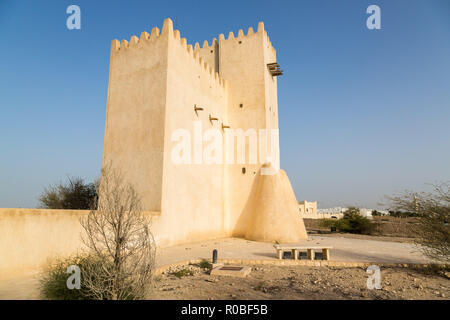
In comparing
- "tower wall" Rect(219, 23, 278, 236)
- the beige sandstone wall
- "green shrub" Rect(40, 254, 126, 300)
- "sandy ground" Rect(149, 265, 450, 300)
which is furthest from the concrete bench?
"tower wall" Rect(219, 23, 278, 236)

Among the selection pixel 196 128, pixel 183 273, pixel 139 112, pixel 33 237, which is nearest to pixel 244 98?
pixel 196 128

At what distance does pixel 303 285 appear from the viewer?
17.2 ft

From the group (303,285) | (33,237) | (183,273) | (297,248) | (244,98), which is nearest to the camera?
(303,285)

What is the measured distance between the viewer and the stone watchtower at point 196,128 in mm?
10070

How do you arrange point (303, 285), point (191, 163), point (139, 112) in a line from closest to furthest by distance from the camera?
1. point (303, 285)
2. point (139, 112)
3. point (191, 163)

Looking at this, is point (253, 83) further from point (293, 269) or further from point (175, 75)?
point (293, 269)

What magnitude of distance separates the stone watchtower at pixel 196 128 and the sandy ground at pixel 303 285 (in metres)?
4.04

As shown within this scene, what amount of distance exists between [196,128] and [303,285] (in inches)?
327

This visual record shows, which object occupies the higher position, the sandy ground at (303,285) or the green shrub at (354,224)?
the sandy ground at (303,285)

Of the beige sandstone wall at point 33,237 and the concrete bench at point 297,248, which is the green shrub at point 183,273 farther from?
the concrete bench at point 297,248

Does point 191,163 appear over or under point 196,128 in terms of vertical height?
under

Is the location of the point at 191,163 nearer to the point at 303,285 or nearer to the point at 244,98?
the point at 244,98

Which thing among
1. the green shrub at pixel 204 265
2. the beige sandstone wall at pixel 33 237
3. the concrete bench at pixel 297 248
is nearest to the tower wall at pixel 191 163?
the green shrub at pixel 204 265
